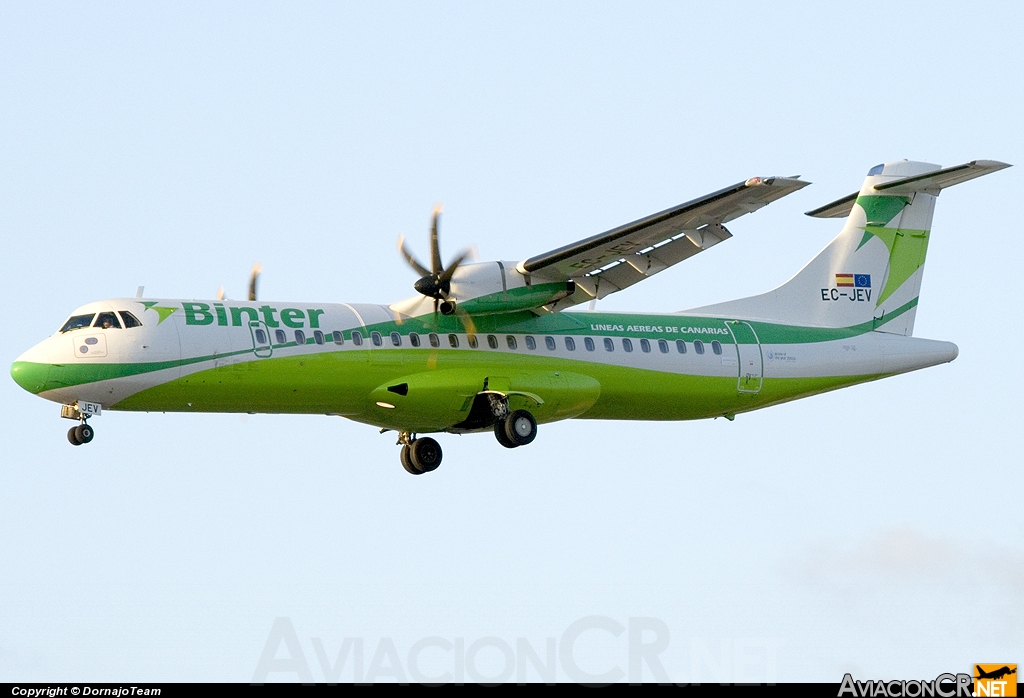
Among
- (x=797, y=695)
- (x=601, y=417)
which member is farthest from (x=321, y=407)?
(x=797, y=695)

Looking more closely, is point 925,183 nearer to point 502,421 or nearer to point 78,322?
point 502,421

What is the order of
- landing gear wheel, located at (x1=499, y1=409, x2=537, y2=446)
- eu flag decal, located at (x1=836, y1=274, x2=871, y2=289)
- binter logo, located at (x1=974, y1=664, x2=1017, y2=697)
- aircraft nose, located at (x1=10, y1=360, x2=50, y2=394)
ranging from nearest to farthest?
1. binter logo, located at (x1=974, y1=664, x2=1017, y2=697)
2. aircraft nose, located at (x1=10, y1=360, x2=50, y2=394)
3. landing gear wheel, located at (x1=499, y1=409, x2=537, y2=446)
4. eu flag decal, located at (x1=836, y1=274, x2=871, y2=289)

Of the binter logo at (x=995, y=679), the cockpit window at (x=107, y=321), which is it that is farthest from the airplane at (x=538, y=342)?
the binter logo at (x=995, y=679)

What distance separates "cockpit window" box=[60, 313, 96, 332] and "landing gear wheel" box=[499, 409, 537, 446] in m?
6.67

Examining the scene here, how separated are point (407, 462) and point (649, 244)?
5858mm

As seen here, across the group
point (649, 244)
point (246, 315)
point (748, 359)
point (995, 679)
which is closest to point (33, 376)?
point (246, 315)

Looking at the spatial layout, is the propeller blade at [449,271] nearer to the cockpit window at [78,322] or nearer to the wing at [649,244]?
the wing at [649,244]

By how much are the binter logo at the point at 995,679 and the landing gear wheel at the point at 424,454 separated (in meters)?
10.8

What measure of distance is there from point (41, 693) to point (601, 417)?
1214 cm

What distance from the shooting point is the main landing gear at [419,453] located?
90.8 ft

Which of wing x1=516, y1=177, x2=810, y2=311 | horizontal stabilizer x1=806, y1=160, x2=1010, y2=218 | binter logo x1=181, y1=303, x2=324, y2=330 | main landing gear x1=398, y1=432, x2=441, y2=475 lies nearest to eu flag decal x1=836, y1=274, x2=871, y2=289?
horizontal stabilizer x1=806, y1=160, x2=1010, y2=218

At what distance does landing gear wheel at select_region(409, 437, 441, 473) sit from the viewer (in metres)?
27.7

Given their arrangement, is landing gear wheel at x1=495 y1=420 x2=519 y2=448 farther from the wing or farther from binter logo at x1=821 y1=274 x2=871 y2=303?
binter logo at x1=821 y1=274 x2=871 y2=303

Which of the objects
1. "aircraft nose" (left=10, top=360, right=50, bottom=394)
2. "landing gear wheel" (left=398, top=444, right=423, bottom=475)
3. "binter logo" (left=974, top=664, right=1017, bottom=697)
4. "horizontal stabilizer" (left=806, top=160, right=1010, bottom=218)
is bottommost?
"binter logo" (left=974, top=664, right=1017, bottom=697)
